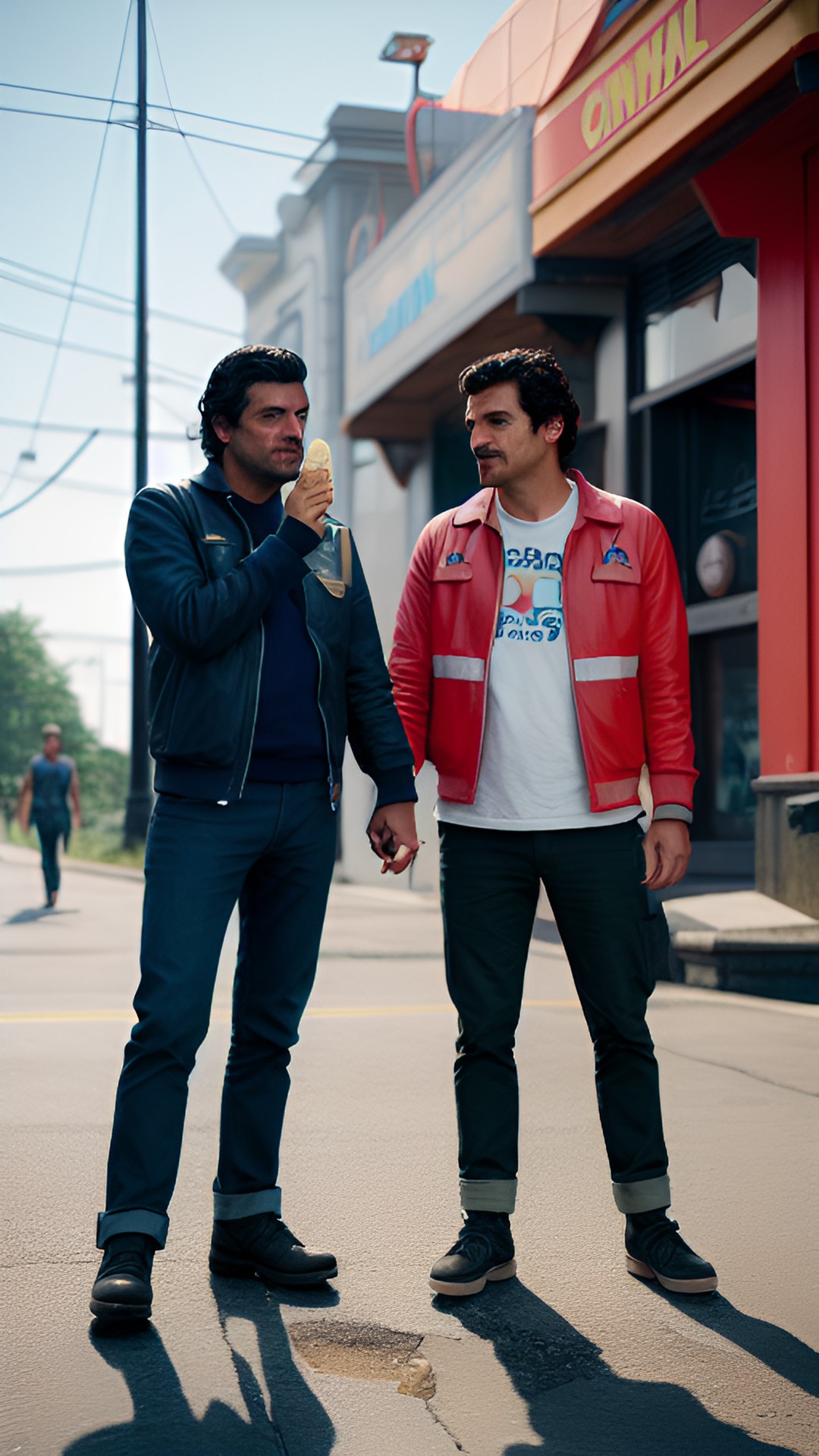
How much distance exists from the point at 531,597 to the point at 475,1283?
60.4 inches

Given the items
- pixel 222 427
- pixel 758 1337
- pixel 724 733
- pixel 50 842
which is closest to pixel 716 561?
pixel 724 733

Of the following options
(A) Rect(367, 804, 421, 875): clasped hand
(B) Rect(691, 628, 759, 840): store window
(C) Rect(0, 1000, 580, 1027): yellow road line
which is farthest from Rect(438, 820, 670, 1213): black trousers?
(B) Rect(691, 628, 759, 840): store window

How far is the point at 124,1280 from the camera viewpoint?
10.1ft

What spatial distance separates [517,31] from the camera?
1288 centimetres

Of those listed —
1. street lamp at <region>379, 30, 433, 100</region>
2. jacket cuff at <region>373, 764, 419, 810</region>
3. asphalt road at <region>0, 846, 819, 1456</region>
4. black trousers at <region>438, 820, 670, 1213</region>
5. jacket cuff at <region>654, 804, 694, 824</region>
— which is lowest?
asphalt road at <region>0, 846, 819, 1456</region>

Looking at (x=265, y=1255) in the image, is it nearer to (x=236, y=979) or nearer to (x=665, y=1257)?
(x=236, y=979)

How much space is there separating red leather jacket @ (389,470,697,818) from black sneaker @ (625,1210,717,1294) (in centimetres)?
92

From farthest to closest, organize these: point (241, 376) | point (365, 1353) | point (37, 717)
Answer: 1. point (37, 717)
2. point (241, 376)
3. point (365, 1353)

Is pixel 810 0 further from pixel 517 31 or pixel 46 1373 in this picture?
pixel 46 1373

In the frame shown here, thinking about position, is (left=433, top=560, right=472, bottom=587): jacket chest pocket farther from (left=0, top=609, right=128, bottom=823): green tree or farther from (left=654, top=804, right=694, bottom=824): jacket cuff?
(left=0, top=609, right=128, bottom=823): green tree

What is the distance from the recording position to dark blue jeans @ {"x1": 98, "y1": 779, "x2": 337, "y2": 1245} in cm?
319

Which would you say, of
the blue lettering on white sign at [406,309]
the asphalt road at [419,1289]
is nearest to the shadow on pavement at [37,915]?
the blue lettering on white sign at [406,309]

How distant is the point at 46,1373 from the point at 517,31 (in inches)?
485

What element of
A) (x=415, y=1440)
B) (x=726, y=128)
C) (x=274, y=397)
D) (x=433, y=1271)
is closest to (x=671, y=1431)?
(x=415, y=1440)
